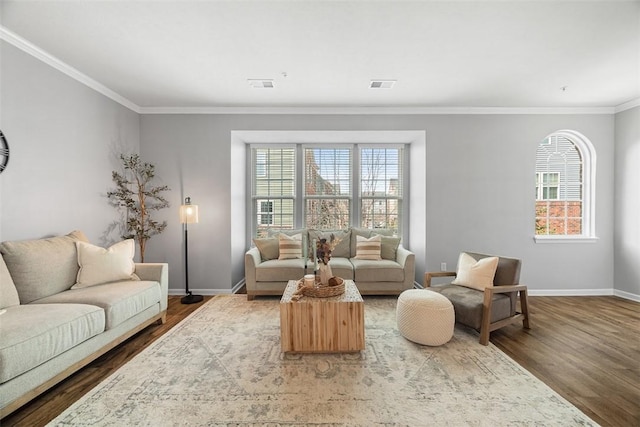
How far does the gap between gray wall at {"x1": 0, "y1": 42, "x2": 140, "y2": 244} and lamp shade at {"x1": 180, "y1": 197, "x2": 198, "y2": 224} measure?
2.86ft

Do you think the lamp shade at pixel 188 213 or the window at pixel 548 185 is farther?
the window at pixel 548 185

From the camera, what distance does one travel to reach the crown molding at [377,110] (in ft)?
13.6

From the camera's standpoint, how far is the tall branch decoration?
12.3 feet

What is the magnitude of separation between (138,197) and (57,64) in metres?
1.78

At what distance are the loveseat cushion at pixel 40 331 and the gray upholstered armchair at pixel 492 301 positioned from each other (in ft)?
10.3

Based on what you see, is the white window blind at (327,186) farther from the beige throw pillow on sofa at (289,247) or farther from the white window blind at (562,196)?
the white window blind at (562,196)

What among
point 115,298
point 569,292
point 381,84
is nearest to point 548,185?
point 569,292

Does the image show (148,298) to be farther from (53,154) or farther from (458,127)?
(458,127)

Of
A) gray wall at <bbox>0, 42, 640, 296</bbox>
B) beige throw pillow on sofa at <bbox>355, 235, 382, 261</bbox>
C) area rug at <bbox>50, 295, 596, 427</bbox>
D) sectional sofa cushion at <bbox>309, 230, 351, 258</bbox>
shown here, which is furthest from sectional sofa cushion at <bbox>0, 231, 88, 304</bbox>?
beige throw pillow on sofa at <bbox>355, 235, 382, 261</bbox>

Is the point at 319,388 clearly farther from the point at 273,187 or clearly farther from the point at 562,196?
the point at 562,196

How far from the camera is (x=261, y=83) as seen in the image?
11.0 feet

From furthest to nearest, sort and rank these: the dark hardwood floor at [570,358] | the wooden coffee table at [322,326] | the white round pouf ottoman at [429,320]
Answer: the white round pouf ottoman at [429,320] → the wooden coffee table at [322,326] → the dark hardwood floor at [570,358]

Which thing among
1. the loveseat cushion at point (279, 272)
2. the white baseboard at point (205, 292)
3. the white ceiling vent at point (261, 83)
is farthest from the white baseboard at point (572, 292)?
the white ceiling vent at point (261, 83)

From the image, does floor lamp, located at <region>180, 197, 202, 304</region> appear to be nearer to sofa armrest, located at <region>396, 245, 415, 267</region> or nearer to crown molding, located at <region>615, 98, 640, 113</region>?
sofa armrest, located at <region>396, 245, 415, 267</region>
